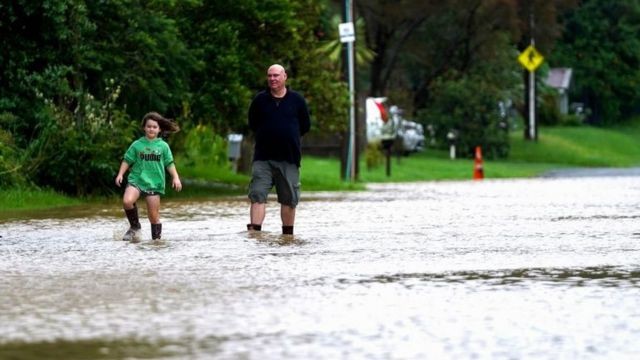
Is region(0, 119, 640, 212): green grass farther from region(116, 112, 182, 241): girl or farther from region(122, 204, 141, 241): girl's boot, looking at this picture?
region(122, 204, 141, 241): girl's boot

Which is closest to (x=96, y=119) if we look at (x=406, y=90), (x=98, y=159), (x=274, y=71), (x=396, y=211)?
(x=98, y=159)

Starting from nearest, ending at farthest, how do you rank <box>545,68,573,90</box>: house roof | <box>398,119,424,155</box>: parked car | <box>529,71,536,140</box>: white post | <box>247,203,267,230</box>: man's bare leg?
<box>247,203,267,230</box>: man's bare leg, <box>398,119,424,155</box>: parked car, <box>529,71,536,140</box>: white post, <box>545,68,573,90</box>: house roof

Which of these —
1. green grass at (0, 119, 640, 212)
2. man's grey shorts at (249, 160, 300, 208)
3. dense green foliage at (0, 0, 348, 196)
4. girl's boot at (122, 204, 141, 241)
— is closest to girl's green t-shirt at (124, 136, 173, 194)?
girl's boot at (122, 204, 141, 241)

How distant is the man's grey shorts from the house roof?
8534 centimetres

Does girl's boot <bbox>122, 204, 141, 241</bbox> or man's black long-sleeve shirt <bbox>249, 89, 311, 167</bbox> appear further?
man's black long-sleeve shirt <bbox>249, 89, 311, 167</bbox>

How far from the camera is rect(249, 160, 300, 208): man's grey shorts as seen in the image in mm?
17953

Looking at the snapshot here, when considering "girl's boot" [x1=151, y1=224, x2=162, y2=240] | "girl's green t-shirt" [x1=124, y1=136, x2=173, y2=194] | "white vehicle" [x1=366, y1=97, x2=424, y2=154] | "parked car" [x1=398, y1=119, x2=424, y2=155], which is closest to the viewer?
"girl's boot" [x1=151, y1=224, x2=162, y2=240]

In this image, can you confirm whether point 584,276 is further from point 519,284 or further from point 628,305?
point 628,305

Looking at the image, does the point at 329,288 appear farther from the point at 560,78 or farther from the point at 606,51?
the point at 560,78

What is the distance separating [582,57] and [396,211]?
77253mm

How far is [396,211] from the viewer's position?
23.6 m

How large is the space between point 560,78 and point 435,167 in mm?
54211

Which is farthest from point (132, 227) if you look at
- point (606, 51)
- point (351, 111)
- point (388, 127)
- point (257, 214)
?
point (606, 51)

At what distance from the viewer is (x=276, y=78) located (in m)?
17.5
